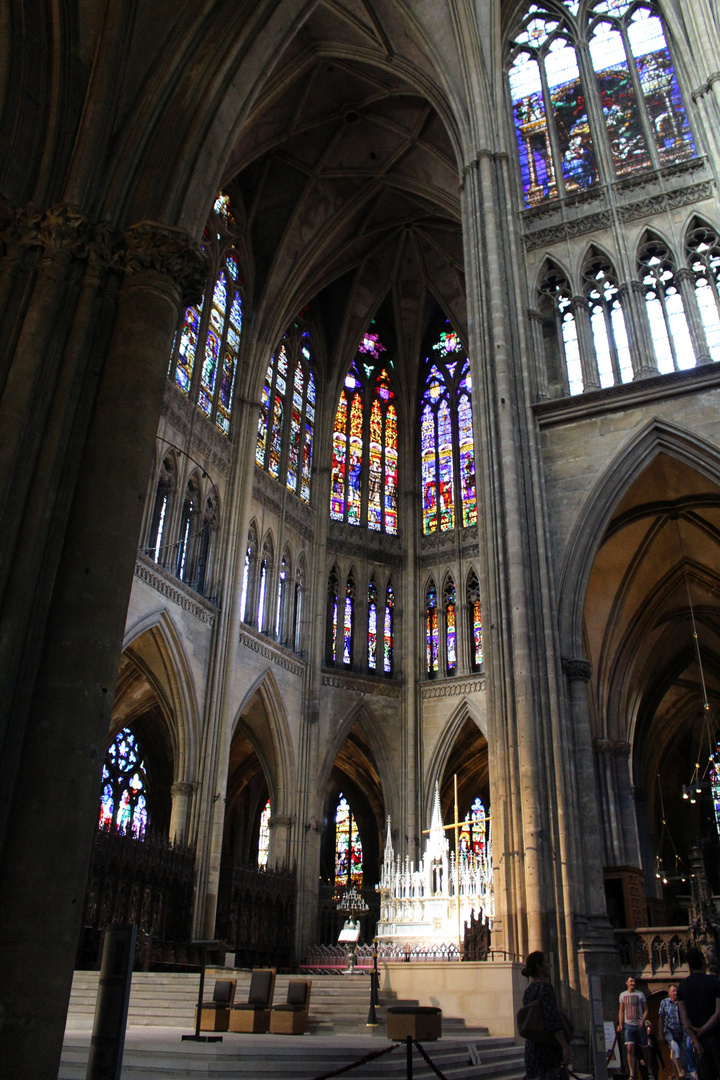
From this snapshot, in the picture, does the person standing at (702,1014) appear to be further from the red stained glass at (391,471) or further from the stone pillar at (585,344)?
the red stained glass at (391,471)

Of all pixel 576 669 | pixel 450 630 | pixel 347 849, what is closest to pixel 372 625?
pixel 450 630

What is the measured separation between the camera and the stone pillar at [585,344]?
49.8ft

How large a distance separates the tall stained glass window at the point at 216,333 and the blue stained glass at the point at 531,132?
287 inches

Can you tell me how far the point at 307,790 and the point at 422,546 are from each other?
7.74 meters

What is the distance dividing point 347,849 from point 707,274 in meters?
18.6

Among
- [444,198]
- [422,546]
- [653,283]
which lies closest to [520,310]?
[653,283]

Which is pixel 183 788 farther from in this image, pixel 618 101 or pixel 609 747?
pixel 618 101

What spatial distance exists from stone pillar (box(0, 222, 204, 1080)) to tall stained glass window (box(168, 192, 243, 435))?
11.8 metres

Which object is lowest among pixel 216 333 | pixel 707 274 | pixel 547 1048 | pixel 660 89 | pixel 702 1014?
pixel 547 1048

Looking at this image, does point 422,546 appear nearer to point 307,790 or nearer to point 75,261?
point 307,790

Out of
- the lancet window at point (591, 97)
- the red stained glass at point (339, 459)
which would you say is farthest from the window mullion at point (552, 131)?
the red stained glass at point (339, 459)

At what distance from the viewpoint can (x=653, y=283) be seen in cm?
1558

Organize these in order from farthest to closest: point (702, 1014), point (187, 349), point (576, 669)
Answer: point (187, 349), point (576, 669), point (702, 1014)

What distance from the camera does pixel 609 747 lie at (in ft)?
60.6
